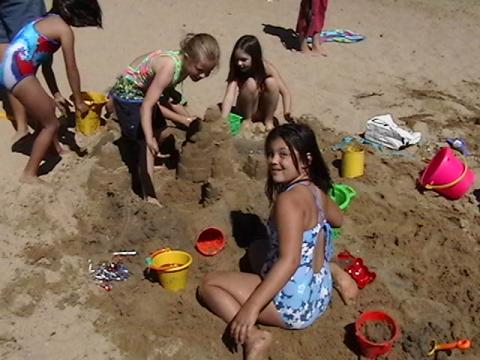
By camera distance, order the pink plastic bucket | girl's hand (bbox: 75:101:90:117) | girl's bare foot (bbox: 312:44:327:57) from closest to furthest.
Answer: the pink plastic bucket → girl's hand (bbox: 75:101:90:117) → girl's bare foot (bbox: 312:44:327:57)

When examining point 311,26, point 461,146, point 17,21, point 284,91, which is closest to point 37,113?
point 17,21

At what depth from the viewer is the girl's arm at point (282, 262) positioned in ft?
9.85

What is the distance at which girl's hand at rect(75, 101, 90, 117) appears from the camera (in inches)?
188

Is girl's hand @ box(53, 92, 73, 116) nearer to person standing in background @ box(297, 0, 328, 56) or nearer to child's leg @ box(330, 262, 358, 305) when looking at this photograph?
child's leg @ box(330, 262, 358, 305)

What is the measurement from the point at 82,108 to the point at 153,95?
1062 millimetres

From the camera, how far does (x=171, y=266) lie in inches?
143

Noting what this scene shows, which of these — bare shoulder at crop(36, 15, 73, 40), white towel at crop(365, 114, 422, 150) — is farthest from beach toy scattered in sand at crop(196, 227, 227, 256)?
white towel at crop(365, 114, 422, 150)

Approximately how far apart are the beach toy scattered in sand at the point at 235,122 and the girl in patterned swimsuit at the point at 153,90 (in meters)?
0.36

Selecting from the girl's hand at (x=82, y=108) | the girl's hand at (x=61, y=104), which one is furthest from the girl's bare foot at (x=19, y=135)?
the girl's hand at (x=82, y=108)

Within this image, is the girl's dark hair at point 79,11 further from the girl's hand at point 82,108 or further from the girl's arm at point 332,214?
the girl's arm at point 332,214

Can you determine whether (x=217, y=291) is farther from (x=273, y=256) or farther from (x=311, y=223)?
(x=311, y=223)

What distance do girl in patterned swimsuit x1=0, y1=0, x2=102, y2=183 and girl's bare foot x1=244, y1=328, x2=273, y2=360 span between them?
7.03 feet

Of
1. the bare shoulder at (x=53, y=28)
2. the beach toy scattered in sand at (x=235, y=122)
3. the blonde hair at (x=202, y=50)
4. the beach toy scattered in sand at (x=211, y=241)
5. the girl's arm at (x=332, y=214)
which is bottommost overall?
the beach toy scattered in sand at (x=211, y=241)

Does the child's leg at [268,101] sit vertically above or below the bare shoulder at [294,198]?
below
